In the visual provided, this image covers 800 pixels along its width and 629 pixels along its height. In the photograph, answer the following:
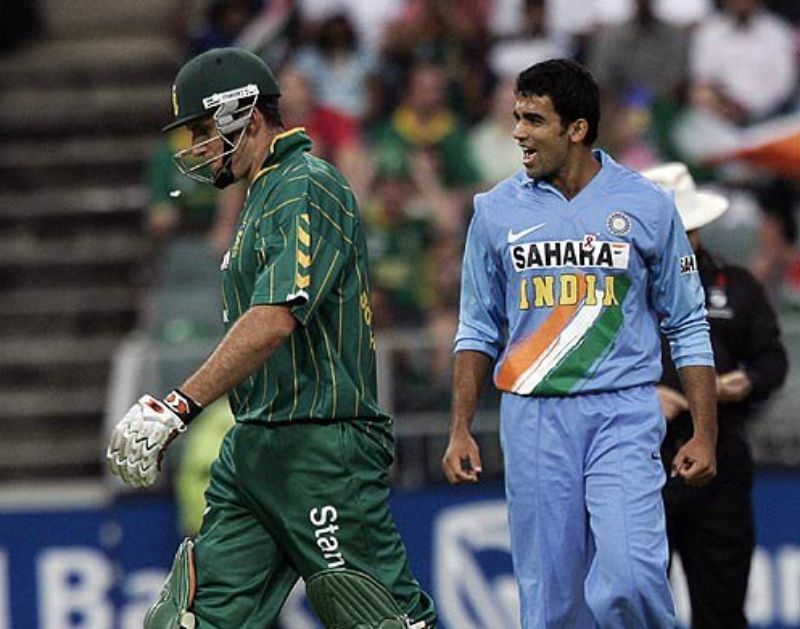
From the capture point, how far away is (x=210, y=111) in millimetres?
6711

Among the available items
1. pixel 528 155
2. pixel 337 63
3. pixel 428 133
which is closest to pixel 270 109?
pixel 528 155

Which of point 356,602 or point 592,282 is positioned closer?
point 356,602

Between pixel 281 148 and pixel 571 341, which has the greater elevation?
pixel 281 148

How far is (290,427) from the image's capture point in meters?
6.69

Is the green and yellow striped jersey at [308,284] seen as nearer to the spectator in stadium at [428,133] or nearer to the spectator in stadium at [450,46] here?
the spectator in stadium at [428,133]

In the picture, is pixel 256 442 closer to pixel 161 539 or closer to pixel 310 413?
pixel 310 413

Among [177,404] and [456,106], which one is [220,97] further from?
[456,106]

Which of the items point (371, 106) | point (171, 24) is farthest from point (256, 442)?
point (171, 24)

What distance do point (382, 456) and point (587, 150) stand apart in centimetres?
118

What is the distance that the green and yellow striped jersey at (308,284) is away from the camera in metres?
6.54

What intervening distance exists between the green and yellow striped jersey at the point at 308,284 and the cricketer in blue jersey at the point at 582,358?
1.57 feet

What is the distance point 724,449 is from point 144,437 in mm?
2568

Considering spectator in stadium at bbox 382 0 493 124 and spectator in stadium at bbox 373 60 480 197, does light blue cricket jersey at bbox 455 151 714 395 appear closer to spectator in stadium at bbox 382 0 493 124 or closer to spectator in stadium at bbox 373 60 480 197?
spectator in stadium at bbox 373 60 480 197

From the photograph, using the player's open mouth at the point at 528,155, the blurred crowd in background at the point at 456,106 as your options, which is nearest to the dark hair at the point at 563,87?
the player's open mouth at the point at 528,155
